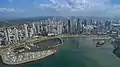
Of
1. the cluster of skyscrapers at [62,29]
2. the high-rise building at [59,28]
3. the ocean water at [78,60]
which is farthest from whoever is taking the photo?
the high-rise building at [59,28]

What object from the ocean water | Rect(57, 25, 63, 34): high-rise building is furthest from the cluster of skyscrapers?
the ocean water

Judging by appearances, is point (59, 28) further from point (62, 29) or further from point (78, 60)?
point (78, 60)

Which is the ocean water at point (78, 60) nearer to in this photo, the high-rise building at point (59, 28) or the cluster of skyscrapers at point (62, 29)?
the cluster of skyscrapers at point (62, 29)

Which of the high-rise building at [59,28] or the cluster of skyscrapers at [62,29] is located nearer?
the cluster of skyscrapers at [62,29]

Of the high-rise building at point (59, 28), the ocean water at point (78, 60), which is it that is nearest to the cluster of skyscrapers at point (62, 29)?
the high-rise building at point (59, 28)

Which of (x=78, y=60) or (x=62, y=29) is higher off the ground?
(x=62, y=29)

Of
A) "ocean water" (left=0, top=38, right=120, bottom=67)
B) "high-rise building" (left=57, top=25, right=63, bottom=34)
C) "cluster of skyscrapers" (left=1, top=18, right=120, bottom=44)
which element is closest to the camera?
"ocean water" (left=0, top=38, right=120, bottom=67)

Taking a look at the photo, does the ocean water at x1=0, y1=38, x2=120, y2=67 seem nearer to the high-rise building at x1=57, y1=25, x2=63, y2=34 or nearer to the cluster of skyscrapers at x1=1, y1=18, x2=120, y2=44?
the cluster of skyscrapers at x1=1, y1=18, x2=120, y2=44

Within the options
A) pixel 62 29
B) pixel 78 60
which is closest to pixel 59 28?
pixel 62 29

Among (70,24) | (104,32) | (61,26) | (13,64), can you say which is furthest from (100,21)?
(13,64)

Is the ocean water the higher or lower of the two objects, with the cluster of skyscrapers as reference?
lower

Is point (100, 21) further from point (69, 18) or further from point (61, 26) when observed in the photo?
point (61, 26)

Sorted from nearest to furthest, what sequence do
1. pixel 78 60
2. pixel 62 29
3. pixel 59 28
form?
pixel 78 60, pixel 59 28, pixel 62 29
